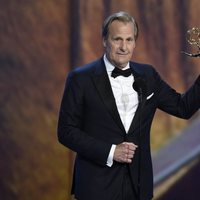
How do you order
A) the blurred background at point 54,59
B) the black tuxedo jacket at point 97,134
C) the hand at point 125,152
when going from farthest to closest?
the blurred background at point 54,59, the black tuxedo jacket at point 97,134, the hand at point 125,152

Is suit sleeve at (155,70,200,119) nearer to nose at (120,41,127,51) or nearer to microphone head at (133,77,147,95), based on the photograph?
microphone head at (133,77,147,95)

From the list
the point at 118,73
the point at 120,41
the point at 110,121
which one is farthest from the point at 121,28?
the point at 110,121

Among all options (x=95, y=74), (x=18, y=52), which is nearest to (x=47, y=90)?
(x=18, y=52)

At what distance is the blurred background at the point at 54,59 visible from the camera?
2.96 m

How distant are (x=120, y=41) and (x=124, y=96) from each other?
22 cm

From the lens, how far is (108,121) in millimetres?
1940

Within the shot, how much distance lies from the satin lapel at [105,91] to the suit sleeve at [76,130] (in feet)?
0.23

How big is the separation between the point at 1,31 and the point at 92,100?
126 centimetres

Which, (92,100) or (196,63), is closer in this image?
(92,100)

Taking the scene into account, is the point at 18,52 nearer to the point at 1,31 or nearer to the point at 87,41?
the point at 1,31

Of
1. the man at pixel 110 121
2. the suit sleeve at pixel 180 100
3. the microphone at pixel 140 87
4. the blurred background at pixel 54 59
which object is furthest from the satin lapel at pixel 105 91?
the blurred background at pixel 54 59

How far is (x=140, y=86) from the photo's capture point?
1.97 m

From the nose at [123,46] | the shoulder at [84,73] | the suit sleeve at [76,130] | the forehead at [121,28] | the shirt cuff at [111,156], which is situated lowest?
the shirt cuff at [111,156]

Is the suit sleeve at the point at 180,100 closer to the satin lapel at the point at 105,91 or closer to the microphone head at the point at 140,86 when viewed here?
the microphone head at the point at 140,86
